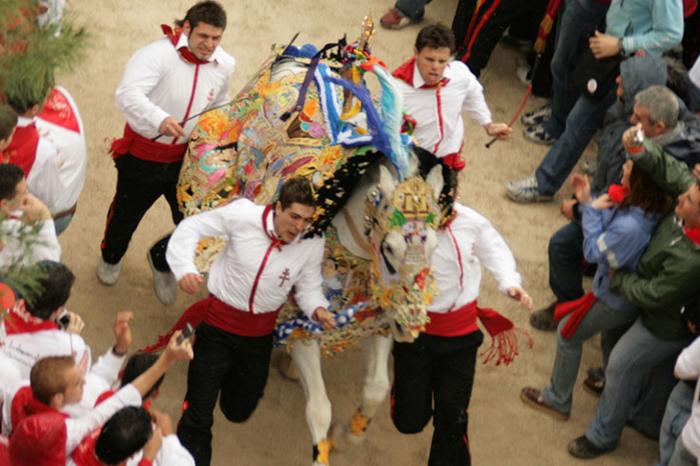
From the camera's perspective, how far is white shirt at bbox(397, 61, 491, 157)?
251 inches

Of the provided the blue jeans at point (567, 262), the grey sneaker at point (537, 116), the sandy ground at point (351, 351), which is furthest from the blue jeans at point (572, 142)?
the blue jeans at point (567, 262)

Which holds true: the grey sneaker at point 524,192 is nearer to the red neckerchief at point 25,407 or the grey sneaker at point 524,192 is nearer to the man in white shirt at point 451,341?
the man in white shirt at point 451,341

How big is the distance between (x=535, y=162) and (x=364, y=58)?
2596 mm

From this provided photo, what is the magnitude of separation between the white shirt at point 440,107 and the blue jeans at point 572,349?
0.99 metres

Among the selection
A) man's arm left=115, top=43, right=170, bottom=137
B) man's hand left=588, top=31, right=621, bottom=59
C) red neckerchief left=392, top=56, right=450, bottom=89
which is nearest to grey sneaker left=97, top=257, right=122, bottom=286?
man's arm left=115, top=43, right=170, bottom=137

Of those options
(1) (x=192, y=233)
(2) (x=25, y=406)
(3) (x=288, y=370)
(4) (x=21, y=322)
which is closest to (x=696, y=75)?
(3) (x=288, y=370)

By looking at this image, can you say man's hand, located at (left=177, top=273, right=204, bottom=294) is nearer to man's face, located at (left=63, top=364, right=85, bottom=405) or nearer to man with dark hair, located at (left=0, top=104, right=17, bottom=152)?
man's face, located at (left=63, top=364, right=85, bottom=405)

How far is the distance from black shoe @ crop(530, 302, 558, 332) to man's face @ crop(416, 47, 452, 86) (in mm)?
1428

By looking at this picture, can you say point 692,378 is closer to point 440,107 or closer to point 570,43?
point 440,107

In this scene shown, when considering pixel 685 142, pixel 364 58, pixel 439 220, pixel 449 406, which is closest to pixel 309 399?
pixel 449 406

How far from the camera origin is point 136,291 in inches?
271

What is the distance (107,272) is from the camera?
6.86 m

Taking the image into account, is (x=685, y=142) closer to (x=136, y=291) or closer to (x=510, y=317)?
(x=510, y=317)

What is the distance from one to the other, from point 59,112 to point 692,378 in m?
2.83
